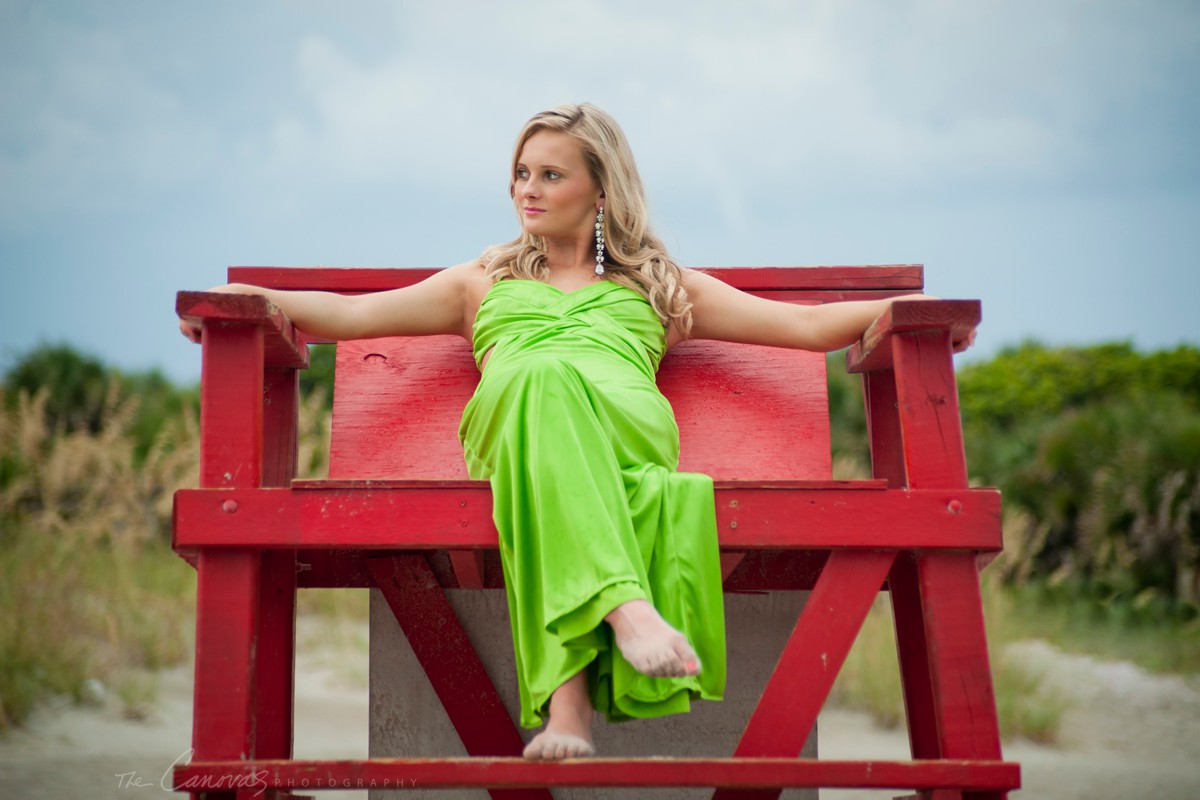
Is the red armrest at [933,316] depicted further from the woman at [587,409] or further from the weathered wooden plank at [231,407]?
the weathered wooden plank at [231,407]

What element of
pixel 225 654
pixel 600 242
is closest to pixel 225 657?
pixel 225 654

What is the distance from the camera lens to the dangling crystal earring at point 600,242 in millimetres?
2936

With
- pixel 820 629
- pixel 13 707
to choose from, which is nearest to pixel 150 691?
pixel 13 707

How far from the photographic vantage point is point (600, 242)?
2961 mm

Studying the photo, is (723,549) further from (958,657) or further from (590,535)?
(958,657)

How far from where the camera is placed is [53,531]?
20.2ft

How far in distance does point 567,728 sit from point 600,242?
4.60 feet

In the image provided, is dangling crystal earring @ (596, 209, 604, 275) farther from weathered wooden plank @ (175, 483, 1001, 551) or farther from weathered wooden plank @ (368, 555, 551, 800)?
weathered wooden plank @ (175, 483, 1001, 551)

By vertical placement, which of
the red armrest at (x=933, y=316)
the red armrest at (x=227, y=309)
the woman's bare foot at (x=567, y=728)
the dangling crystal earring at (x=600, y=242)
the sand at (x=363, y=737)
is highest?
the dangling crystal earring at (x=600, y=242)

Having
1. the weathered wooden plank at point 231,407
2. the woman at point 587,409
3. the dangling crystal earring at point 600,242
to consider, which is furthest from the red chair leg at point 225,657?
the dangling crystal earring at point 600,242

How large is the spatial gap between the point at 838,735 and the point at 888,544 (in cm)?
368

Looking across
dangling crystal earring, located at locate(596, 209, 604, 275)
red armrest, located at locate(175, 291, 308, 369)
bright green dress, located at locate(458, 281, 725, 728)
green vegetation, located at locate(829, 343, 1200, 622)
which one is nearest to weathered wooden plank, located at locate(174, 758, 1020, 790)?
bright green dress, located at locate(458, 281, 725, 728)

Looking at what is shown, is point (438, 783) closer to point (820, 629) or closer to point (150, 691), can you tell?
point (820, 629)

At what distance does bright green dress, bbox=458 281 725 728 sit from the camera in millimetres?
1965
